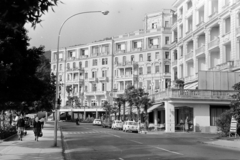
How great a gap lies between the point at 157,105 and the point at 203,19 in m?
13.6

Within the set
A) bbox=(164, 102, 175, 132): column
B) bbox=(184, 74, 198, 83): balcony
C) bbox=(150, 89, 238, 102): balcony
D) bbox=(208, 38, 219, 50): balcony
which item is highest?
bbox=(208, 38, 219, 50): balcony

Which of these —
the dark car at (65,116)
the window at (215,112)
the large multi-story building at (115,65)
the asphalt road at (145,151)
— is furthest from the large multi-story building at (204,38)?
the dark car at (65,116)

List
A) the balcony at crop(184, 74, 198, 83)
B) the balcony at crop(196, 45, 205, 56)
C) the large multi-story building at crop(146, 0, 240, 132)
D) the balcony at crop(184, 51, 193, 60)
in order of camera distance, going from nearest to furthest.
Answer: the large multi-story building at crop(146, 0, 240, 132) < the balcony at crop(196, 45, 205, 56) < the balcony at crop(184, 74, 198, 83) < the balcony at crop(184, 51, 193, 60)

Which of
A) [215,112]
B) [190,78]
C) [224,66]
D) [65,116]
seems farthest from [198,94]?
[65,116]

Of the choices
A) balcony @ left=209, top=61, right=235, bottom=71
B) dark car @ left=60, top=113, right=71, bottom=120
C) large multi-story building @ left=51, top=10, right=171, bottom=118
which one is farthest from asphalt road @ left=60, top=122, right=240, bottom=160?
dark car @ left=60, top=113, right=71, bottom=120

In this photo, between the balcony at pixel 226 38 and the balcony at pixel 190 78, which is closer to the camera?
the balcony at pixel 226 38

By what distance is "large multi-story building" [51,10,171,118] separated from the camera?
284 ft

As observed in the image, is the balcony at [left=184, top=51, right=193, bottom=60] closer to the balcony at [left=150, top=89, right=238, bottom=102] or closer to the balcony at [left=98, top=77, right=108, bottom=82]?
the balcony at [left=150, top=89, right=238, bottom=102]

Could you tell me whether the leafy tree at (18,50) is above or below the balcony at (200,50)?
below

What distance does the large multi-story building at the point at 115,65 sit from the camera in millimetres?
86438

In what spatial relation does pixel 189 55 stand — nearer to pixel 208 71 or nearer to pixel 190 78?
pixel 190 78

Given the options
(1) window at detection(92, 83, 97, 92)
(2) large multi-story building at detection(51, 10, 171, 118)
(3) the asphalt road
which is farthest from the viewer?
(1) window at detection(92, 83, 97, 92)

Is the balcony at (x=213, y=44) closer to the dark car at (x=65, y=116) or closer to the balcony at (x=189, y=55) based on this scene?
the balcony at (x=189, y=55)

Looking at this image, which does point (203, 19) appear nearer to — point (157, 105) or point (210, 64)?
point (210, 64)
